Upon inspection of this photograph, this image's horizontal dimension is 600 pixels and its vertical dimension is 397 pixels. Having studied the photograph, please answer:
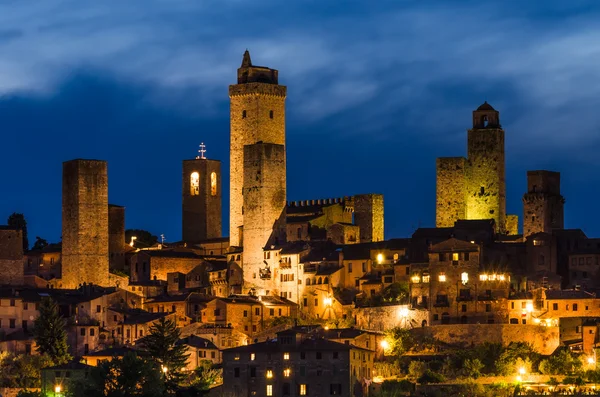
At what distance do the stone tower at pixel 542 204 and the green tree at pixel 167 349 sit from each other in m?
20.5

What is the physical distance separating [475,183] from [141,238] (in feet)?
70.1

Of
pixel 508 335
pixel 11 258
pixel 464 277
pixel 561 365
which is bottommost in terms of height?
pixel 561 365

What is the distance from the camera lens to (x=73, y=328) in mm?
104812

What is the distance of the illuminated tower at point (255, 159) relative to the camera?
113m

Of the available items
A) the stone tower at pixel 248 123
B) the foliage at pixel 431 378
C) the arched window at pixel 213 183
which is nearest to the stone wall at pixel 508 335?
the foliage at pixel 431 378

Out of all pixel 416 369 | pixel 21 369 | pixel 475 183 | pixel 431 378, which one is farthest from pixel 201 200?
pixel 431 378

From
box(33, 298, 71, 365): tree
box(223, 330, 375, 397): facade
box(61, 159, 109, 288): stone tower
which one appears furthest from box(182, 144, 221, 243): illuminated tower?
box(223, 330, 375, 397): facade

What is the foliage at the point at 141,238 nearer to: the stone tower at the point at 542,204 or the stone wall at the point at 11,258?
the stone wall at the point at 11,258

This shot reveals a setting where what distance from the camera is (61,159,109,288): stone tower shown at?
114125 mm

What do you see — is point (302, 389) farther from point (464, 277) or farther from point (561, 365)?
point (561, 365)

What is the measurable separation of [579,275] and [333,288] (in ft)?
38.6

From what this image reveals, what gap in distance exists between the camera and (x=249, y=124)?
11906 cm

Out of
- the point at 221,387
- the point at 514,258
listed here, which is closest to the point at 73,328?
the point at 221,387

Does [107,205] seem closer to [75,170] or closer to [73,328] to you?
[75,170]
